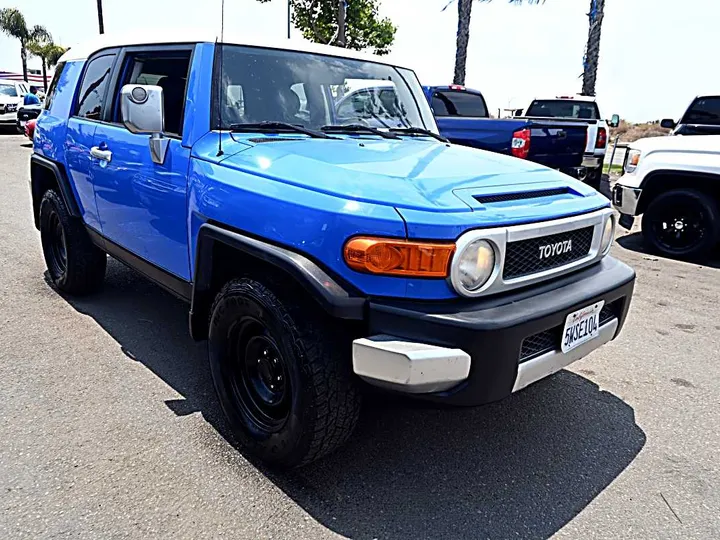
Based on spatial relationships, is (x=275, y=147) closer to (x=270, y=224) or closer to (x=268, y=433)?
(x=270, y=224)

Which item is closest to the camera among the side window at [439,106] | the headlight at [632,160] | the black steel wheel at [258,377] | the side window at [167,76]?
the black steel wheel at [258,377]

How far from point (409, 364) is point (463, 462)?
37.3 inches

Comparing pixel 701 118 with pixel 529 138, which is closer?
pixel 529 138

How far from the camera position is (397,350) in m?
2.11

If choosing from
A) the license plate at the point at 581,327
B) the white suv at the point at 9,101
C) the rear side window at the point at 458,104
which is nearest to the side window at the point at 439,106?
the rear side window at the point at 458,104

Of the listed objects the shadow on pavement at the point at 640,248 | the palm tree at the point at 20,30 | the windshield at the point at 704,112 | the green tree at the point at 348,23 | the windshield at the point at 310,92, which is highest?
the palm tree at the point at 20,30

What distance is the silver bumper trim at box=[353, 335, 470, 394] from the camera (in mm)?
2098

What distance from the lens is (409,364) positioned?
209 centimetres

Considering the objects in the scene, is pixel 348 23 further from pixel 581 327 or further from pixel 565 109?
pixel 581 327

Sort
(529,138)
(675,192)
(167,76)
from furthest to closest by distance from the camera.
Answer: (529,138)
(675,192)
(167,76)

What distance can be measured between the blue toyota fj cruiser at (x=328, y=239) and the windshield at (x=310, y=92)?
1 centimetres

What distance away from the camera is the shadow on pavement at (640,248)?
260 inches

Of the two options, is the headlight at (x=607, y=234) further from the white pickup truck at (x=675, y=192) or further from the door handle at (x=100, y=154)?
the white pickup truck at (x=675, y=192)

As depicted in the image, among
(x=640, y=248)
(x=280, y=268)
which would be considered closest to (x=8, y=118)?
(x=640, y=248)
